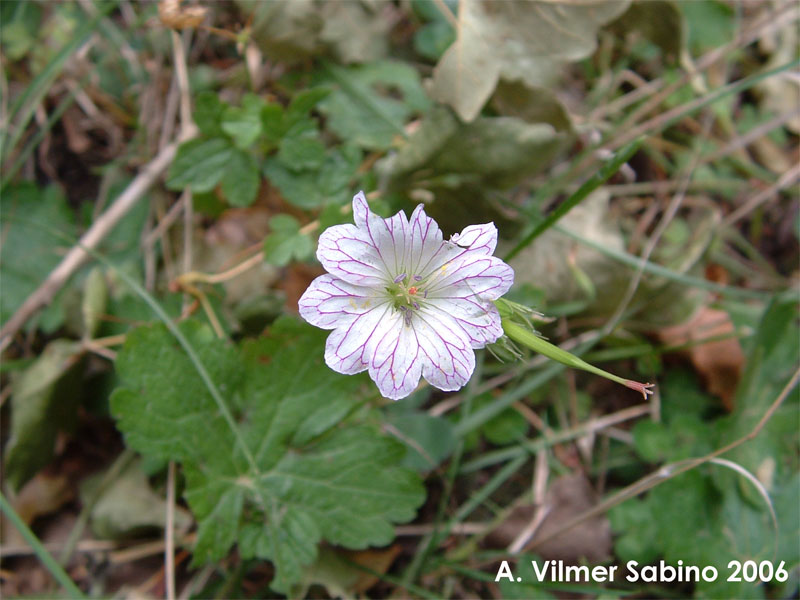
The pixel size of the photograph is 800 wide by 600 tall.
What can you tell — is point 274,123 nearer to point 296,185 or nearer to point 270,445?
point 296,185

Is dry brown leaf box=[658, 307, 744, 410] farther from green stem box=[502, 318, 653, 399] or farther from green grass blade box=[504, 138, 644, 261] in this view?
green stem box=[502, 318, 653, 399]

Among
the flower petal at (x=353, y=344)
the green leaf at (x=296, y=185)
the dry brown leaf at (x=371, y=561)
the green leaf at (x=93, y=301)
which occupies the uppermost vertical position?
the green leaf at (x=296, y=185)

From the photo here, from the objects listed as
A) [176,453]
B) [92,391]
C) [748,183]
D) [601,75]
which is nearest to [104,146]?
[92,391]

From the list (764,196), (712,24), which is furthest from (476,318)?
(712,24)

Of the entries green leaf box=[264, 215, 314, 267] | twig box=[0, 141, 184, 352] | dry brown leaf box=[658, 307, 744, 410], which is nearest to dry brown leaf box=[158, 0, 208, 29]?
twig box=[0, 141, 184, 352]

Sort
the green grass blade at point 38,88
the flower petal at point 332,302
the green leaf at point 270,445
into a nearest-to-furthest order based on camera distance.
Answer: the flower petal at point 332,302 → the green leaf at point 270,445 → the green grass blade at point 38,88

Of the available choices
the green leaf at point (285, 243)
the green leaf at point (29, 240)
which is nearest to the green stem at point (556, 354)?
the green leaf at point (285, 243)

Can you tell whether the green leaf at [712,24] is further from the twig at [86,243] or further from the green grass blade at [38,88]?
the green grass blade at [38,88]

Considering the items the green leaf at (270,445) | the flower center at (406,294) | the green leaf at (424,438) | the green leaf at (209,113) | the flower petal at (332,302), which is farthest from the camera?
the green leaf at (424,438)
